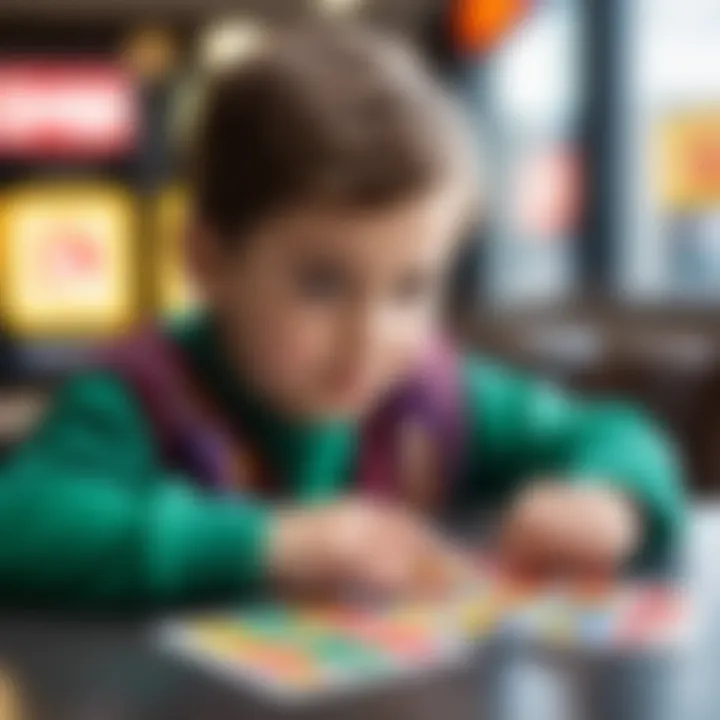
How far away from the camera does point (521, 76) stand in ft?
9.23

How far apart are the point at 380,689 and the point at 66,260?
71.1 inches

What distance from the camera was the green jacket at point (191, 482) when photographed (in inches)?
35.1

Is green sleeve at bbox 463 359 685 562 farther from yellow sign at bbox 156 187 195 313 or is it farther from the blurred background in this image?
yellow sign at bbox 156 187 195 313

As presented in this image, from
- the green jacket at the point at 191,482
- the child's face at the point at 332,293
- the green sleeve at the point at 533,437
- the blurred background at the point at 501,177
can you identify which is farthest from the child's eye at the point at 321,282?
the blurred background at the point at 501,177

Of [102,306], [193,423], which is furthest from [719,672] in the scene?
[102,306]

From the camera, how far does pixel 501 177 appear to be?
278 cm

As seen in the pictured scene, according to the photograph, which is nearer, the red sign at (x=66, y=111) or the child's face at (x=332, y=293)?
the child's face at (x=332, y=293)

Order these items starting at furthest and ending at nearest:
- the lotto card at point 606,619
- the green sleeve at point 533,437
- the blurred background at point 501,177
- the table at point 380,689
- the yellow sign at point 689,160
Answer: the yellow sign at point 689,160 → the blurred background at point 501,177 → the green sleeve at point 533,437 → the lotto card at point 606,619 → the table at point 380,689

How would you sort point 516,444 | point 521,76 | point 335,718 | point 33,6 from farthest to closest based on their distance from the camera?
point 521,76 → point 33,6 → point 516,444 → point 335,718

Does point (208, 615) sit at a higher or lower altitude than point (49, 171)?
lower

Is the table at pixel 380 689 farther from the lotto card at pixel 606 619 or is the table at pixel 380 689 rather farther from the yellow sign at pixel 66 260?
the yellow sign at pixel 66 260

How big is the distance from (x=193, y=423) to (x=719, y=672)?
0.38 meters

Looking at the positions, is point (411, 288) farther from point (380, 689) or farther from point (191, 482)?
point (380, 689)

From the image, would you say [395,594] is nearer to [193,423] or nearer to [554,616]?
[554,616]
